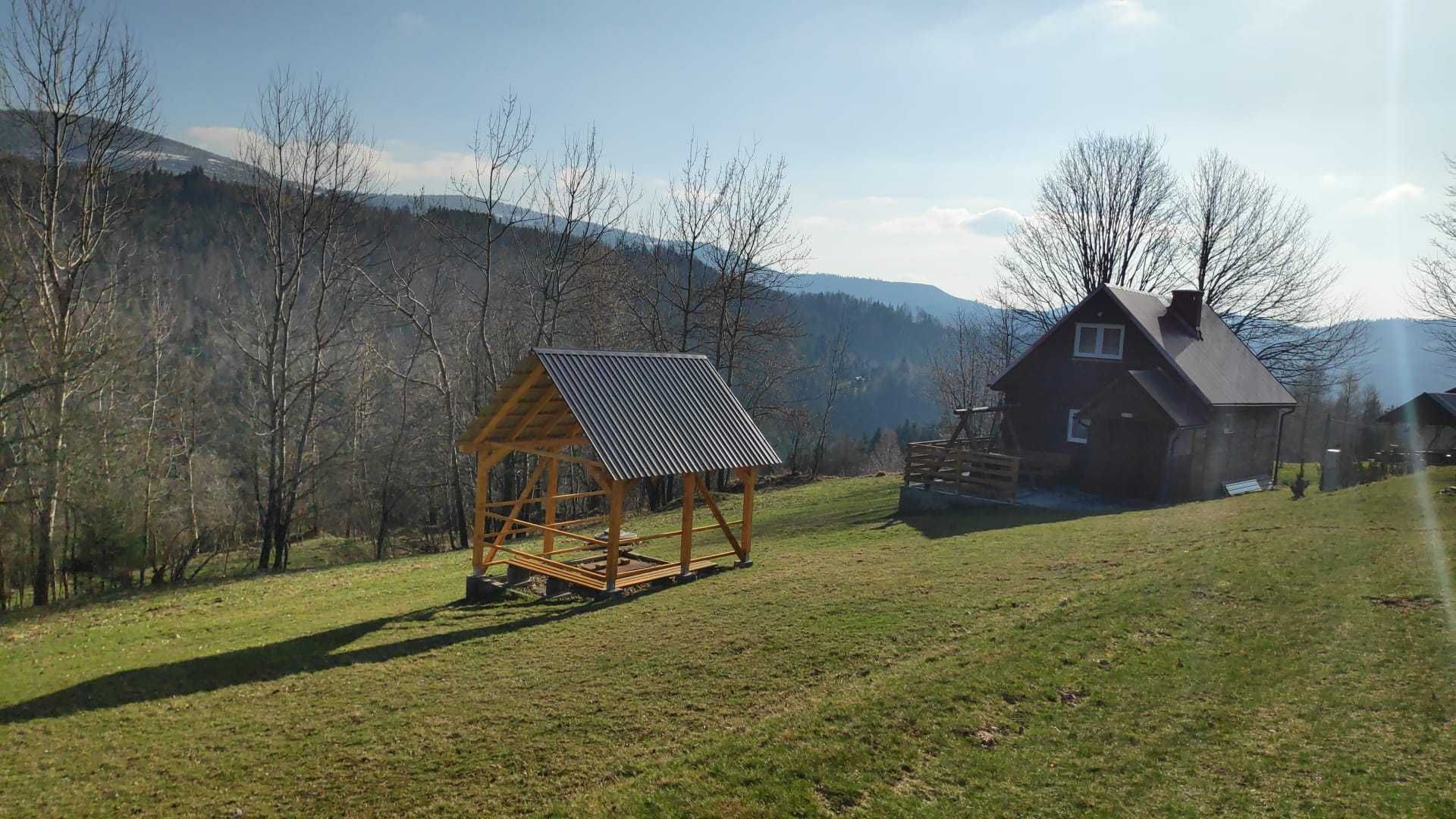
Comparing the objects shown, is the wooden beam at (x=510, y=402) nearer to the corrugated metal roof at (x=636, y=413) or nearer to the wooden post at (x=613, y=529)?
the corrugated metal roof at (x=636, y=413)

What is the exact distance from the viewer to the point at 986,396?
60.5 metres

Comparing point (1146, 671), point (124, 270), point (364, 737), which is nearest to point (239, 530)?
point (124, 270)

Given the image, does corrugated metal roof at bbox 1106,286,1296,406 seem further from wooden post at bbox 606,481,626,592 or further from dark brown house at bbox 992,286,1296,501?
wooden post at bbox 606,481,626,592

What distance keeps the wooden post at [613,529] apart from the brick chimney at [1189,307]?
75.1 ft

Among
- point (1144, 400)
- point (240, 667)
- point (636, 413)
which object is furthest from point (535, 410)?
point (1144, 400)

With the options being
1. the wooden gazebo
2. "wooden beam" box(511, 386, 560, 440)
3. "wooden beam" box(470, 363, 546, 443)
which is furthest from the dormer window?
"wooden beam" box(470, 363, 546, 443)

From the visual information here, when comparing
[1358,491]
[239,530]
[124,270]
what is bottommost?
[239,530]

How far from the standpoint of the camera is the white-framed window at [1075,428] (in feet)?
80.3

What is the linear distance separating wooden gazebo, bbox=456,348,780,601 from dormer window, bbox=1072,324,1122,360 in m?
14.7

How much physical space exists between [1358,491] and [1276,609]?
1462 cm

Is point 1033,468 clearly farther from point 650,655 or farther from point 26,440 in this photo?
point 26,440

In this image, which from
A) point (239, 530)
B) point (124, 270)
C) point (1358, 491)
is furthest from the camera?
point (239, 530)

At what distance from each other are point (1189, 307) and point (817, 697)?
2544 centimetres

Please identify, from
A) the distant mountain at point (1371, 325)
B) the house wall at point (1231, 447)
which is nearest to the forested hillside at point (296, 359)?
the distant mountain at point (1371, 325)
